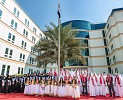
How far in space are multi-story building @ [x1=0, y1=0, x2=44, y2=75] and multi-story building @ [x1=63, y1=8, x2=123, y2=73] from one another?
1174 cm

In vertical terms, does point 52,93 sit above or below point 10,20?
below

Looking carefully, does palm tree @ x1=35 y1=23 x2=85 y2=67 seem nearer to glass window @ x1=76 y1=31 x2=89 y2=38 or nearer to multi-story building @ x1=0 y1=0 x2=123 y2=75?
multi-story building @ x1=0 y1=0 x2=123 y2=75

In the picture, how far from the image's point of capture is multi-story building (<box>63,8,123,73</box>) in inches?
1109

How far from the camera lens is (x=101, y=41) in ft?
121

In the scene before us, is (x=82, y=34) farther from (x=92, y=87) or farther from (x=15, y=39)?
(x=92, y=87)

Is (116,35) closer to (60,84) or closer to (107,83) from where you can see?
(107,83)

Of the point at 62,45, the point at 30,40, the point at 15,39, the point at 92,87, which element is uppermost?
the point at 30,40

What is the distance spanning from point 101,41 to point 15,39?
23774 mm

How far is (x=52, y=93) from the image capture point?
10992 mm

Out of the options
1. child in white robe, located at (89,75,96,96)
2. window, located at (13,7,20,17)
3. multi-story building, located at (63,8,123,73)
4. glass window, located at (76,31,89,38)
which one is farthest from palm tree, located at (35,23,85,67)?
glass window, located at (76,31,89,38)

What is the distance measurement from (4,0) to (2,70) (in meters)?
11.7

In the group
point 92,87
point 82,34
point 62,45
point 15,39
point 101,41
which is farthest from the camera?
point 82,34

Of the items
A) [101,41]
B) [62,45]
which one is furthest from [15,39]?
[101,41]

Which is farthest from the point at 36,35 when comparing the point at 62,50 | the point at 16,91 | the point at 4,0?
the point at 16,91
